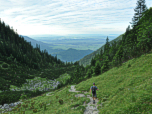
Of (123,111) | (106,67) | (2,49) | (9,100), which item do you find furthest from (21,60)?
(123,111)

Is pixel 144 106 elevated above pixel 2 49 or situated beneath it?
situated beneath

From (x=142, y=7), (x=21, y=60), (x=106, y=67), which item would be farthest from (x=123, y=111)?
(x=21, y=60)

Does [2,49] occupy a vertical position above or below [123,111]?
above

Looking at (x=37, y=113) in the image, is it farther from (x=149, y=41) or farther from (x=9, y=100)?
(x=149, y=41)

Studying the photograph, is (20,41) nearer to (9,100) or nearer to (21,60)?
(21,60)

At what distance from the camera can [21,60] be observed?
373ft

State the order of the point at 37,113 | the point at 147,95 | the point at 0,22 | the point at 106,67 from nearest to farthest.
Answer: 1. the point at 147,95
2. the point at 37,113
3. the point at 106,67
4. the point at 0,22

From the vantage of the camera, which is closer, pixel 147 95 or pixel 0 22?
pixel 147 95

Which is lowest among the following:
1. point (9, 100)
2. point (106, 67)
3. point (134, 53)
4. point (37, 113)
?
point (9, 100)

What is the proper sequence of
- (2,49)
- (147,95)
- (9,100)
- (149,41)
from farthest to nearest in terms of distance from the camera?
(2,49), (9,100), (149,41), (147,95)

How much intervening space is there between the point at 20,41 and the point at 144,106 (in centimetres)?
18448

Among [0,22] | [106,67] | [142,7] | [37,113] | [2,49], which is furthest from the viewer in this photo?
[0,22]

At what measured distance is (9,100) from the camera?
111 feet

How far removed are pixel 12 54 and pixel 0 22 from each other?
83643mm
